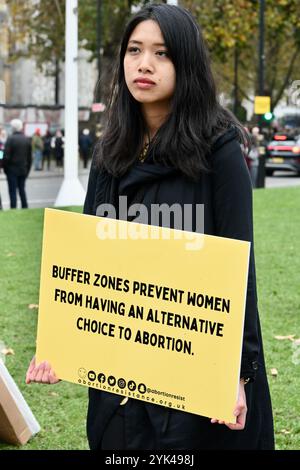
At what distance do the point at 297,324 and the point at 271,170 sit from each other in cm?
2687

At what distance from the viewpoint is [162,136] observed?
2768 mm

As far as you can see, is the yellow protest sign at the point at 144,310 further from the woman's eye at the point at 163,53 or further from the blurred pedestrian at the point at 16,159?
the blurred pedestrian at the point at 16,159

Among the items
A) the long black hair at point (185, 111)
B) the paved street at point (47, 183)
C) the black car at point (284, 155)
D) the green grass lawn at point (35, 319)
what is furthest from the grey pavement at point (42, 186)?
the long black hair at point (185, 111)

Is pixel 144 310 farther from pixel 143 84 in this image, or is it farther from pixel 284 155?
Answer: pixel 284 155

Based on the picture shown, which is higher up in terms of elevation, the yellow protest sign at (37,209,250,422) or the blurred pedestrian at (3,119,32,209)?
the yellow protest sign at (37,209,250,422)

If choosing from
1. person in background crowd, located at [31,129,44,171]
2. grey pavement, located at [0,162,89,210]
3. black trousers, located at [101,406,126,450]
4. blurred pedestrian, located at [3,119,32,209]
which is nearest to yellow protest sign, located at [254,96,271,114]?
grey pavement, located at [0,162,89,210]

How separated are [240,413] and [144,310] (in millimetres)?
389

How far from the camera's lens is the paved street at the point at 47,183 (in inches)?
921

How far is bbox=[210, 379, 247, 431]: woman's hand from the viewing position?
8.54ft

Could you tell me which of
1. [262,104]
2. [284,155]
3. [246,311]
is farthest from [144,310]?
[284,155]

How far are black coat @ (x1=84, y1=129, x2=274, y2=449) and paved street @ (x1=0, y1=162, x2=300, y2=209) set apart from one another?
18492 millimetres

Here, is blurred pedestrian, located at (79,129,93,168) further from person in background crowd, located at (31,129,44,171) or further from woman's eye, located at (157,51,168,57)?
woman's eye, located at (157,51,168,57)
